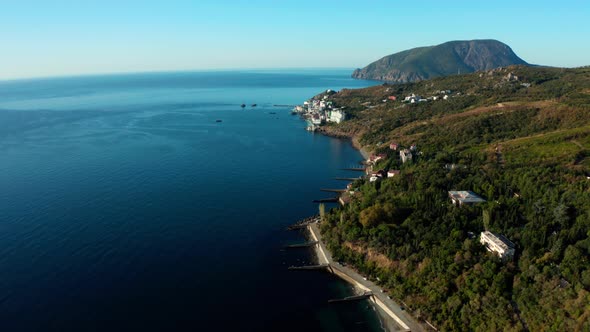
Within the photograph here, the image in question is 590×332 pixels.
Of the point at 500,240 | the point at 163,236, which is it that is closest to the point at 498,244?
the point at 500,240

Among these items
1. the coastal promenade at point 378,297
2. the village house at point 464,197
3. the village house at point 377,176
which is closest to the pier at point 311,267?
the coastal promenade at point 378,297

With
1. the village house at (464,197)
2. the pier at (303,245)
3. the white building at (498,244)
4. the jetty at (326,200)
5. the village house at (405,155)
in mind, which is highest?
the village house at (405,155)

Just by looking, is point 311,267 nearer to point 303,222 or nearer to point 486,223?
point 303,222

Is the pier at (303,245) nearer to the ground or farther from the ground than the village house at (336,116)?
nearer to the ground

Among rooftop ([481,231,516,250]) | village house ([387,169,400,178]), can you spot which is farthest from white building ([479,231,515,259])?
village house ([387,169,400,178])

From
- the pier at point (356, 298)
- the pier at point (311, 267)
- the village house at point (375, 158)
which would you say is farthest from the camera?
the village house at point (375, 158)

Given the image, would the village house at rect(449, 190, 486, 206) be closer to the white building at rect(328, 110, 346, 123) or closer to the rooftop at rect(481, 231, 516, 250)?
the rooftop at rect(481, 231, 516, 250)

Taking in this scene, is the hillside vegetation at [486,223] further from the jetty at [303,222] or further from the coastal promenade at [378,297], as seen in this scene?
the jetty at [303,222]
